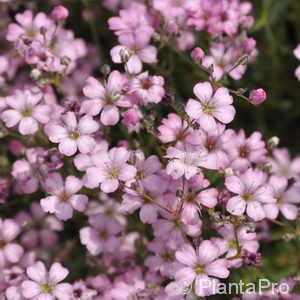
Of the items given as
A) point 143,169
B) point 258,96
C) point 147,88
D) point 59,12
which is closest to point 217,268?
point 143,169

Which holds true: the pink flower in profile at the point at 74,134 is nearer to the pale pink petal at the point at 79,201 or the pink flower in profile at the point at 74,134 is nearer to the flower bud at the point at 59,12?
the pale pink petal at the point at 79,201

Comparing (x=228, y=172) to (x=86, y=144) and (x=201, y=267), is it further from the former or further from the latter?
(x=86, y=144)

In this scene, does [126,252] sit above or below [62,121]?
below

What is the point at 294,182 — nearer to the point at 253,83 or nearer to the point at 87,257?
the point at 253,83

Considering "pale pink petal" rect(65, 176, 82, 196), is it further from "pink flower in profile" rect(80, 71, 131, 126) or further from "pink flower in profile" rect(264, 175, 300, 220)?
"pink flower in profile" rect(264, 175, 300, 220)

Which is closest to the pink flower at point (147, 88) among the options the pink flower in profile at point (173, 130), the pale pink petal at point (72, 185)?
the pink flower in profile at point (173, 130)

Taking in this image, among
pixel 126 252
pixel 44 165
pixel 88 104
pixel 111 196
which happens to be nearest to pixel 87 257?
pixel 126 252
